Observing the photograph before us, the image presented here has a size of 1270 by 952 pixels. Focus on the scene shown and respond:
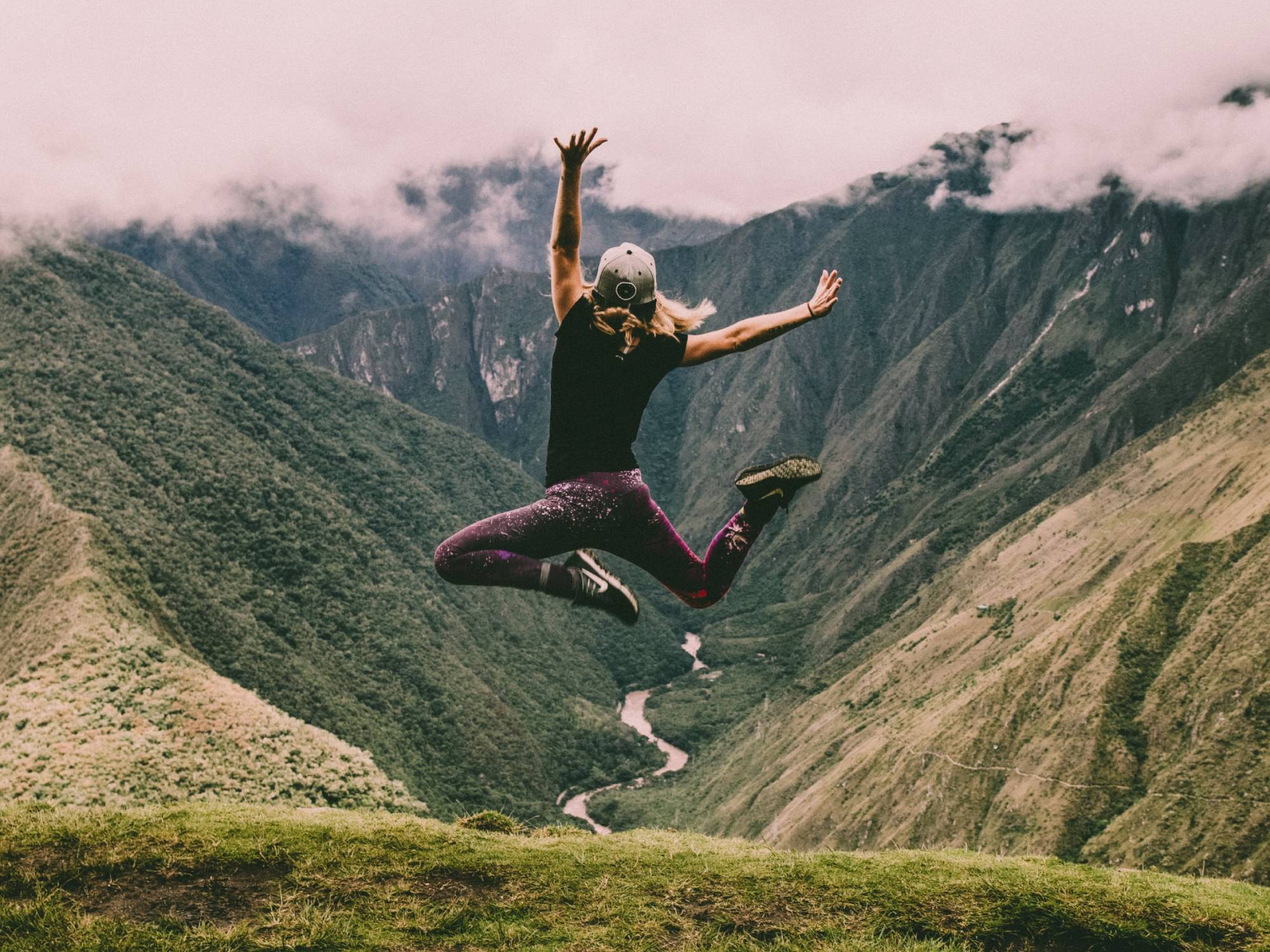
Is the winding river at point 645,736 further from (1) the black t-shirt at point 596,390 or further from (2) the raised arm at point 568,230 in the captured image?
(2) the raised arm at point 568,230

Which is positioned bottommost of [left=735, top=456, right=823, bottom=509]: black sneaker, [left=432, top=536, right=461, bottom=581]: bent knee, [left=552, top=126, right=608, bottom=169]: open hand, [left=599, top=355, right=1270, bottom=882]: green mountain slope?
[left=599, top=355, right=1270, bottom=882]: green mountain slope

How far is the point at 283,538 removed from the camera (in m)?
122

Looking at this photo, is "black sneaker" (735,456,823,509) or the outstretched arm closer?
"black sneaker" (735,456,823,509)

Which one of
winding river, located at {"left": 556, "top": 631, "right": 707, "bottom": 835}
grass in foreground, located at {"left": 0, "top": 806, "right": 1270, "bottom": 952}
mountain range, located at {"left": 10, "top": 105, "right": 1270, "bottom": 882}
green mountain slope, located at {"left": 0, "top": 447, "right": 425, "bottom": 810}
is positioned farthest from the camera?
winding river, located at {"left": 556, "top": 631, "right": 707, "bottom": 835}

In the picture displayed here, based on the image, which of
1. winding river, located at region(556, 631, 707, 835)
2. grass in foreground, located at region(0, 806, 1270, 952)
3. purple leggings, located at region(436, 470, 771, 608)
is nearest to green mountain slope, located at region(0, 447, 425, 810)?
grass in foreground, located at region(0, 806, 1270, 952)

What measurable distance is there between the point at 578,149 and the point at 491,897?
22.6 feet

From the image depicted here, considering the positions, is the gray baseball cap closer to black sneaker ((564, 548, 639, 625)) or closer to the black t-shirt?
the black t-shirt

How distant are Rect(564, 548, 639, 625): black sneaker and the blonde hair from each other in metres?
1.78

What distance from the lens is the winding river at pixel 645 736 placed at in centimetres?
13050

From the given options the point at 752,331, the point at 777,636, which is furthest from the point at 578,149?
the point at 777,636

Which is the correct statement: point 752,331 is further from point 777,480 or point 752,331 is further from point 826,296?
point 777,480

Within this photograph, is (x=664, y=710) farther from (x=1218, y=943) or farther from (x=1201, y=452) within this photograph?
(x=1218, y=943)

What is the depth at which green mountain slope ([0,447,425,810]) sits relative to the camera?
1567 inches

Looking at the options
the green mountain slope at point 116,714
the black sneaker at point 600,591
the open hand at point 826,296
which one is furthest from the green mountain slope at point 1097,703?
the black sneaker at point 600,591
